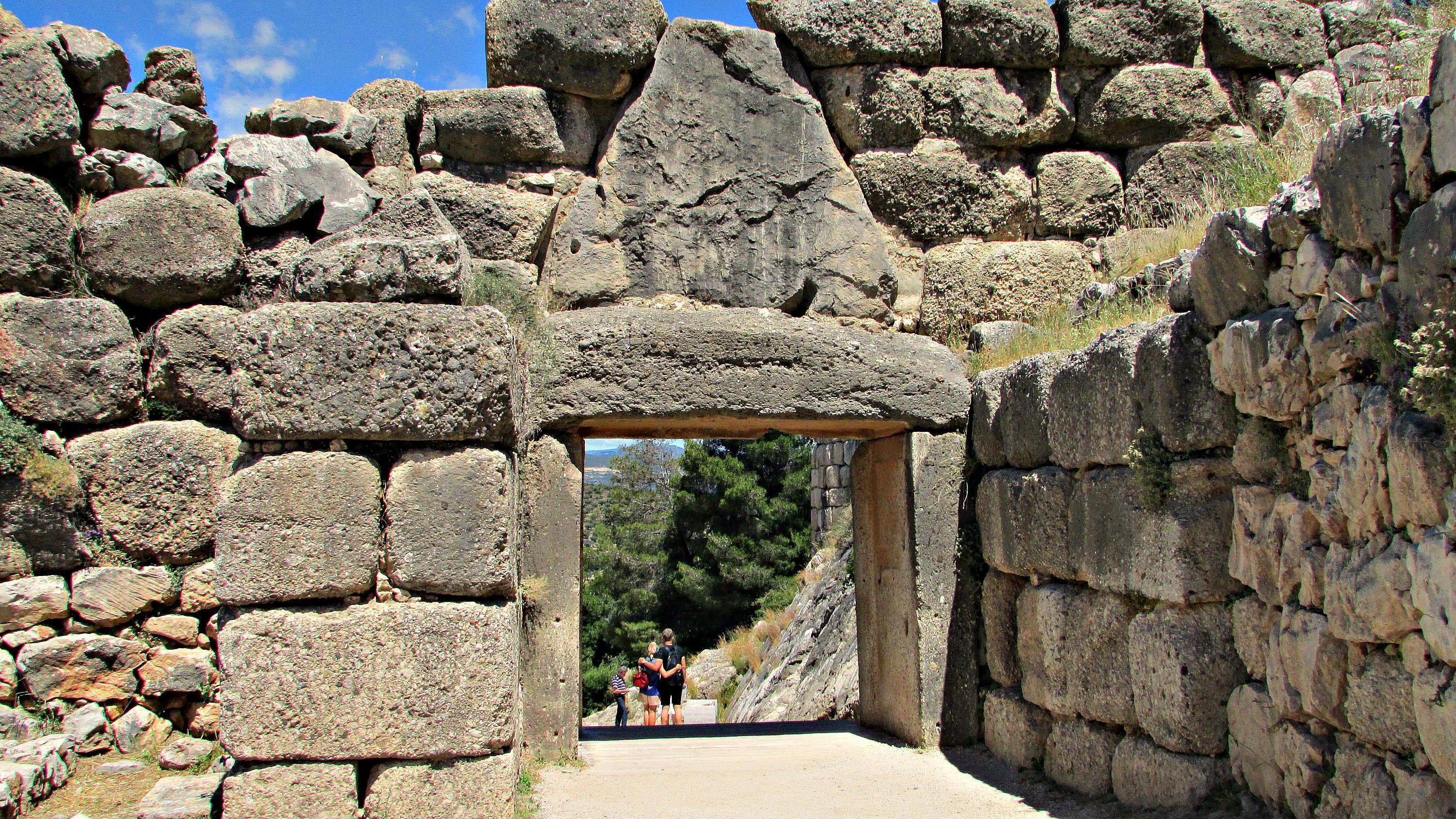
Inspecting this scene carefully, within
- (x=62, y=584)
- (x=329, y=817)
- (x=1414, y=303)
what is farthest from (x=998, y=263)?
(x=62, y=584)

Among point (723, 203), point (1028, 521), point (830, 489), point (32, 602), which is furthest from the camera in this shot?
point (830, 489)

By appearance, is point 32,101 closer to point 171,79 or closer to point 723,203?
point 171,79

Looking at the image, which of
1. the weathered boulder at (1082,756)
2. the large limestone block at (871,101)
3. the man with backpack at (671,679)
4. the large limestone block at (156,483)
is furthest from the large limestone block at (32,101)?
the man with backpack at (671,679)

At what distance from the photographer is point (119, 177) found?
4.86m

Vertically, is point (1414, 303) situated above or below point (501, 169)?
below

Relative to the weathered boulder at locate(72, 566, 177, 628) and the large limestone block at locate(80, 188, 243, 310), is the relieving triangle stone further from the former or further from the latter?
the weathered boulder at locate(72, 566, 177, 628)

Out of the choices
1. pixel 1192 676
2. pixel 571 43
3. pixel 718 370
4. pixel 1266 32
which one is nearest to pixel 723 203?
pixel 718 370

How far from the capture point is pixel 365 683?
3.46 m

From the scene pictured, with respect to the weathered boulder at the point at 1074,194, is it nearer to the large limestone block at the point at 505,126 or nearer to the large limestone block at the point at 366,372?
the large limestone block at the point at 505,126

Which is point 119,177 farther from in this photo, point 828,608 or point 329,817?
point 828,608

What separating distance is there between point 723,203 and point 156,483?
2.97 metres

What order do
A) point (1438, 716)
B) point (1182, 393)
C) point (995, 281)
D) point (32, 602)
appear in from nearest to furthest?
point (1438, 716)
point (1182, 393)
point (32, 602)
point (995, 281)

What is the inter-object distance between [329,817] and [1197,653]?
3.00 metres

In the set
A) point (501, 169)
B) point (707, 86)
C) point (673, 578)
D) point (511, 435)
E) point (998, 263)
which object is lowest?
point (673, 578)
